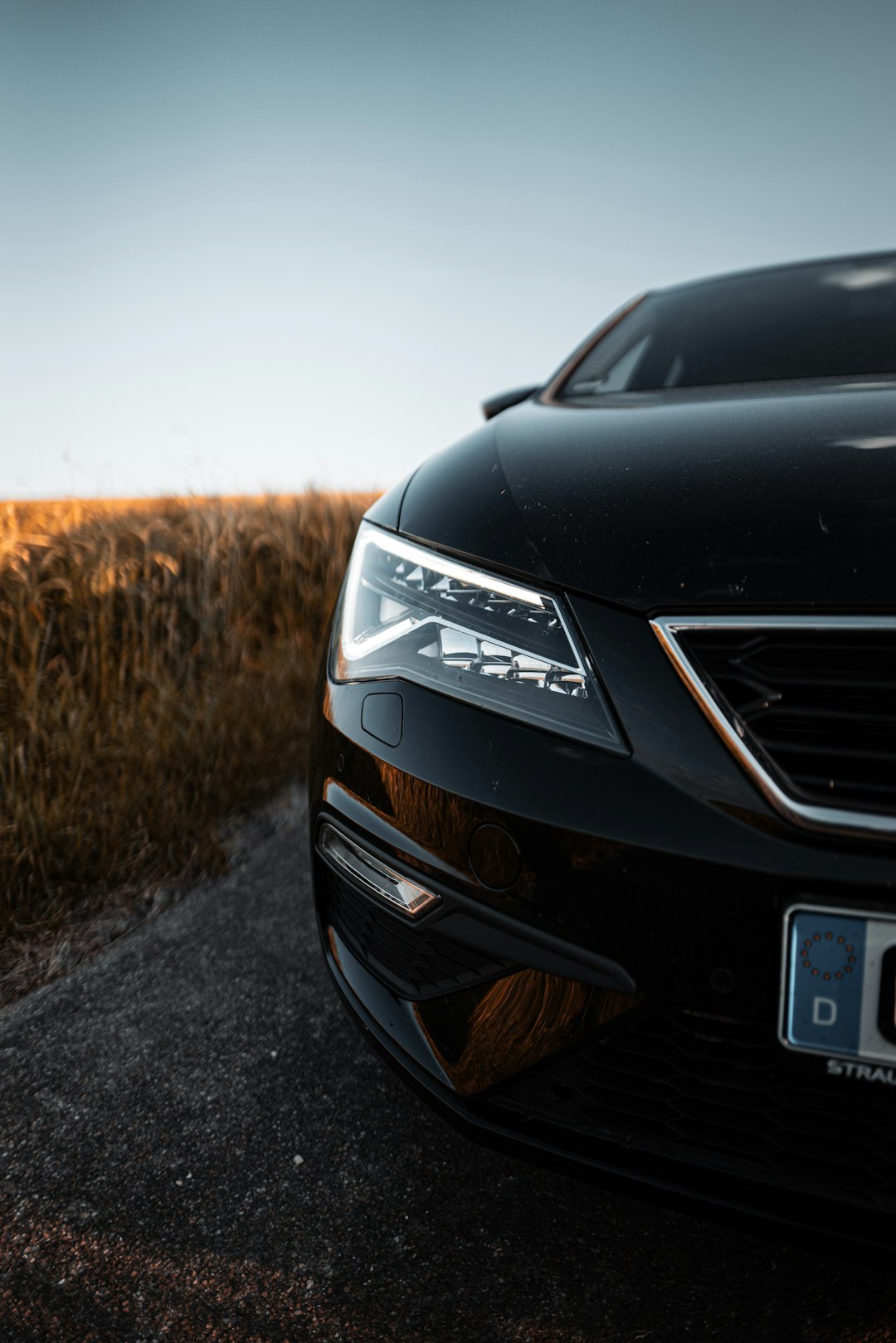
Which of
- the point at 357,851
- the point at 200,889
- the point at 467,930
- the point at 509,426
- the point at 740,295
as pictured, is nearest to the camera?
the point at 467,930

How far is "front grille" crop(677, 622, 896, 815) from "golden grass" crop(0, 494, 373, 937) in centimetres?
159

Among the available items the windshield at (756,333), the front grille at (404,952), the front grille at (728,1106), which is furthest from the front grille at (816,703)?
the windshield at (756,333)

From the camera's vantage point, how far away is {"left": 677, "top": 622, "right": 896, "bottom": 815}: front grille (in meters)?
0.81

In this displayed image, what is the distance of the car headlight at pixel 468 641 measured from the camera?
92 centimetres

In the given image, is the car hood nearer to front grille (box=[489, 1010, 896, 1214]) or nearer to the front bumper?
the front bumper

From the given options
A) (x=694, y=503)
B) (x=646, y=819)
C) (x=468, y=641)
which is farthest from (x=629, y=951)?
Answer: (x=694, y=503)

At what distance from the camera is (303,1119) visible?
131 cm

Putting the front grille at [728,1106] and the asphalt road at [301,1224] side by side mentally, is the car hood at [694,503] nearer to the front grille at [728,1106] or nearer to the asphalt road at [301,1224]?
the front grille at [728,1106]

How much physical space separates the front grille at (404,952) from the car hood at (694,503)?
1.39 feet

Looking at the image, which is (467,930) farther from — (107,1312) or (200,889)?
(200,889)

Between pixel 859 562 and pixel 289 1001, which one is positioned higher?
pixel 859 562

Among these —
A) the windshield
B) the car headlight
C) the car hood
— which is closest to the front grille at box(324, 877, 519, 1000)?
the car headlight

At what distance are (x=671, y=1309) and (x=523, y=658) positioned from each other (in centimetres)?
77

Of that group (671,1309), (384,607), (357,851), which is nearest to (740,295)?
(384,607)
